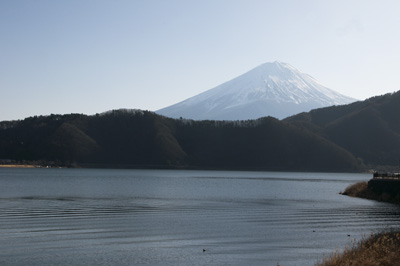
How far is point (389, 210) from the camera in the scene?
50.1 m

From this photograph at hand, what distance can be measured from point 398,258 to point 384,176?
50.1 metres

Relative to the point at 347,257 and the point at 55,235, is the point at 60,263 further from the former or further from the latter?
the point at 347,257

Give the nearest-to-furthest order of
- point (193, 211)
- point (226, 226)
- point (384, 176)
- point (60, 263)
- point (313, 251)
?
point (60, 263) → point (313, 251) → point (226, 226) → point (193, 211) → point (384, 176)

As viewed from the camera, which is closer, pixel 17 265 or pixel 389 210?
pixel 17 265

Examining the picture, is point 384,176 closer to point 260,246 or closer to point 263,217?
point 263,217

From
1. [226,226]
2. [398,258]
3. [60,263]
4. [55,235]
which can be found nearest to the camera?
[398,258]

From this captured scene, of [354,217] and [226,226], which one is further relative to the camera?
[354,217]

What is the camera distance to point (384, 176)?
68625 mm

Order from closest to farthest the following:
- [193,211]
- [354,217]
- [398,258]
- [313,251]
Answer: [398,258]
[313,251]
[354,217]
[193,211]

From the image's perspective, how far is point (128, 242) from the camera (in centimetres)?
2898

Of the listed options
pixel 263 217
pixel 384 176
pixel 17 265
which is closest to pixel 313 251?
pixel 17 265

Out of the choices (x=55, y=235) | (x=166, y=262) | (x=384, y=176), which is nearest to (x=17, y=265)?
(x=166, y=262)

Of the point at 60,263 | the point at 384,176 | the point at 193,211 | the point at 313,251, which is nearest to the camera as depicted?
the point at 60,263

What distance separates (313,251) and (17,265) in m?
13.9
